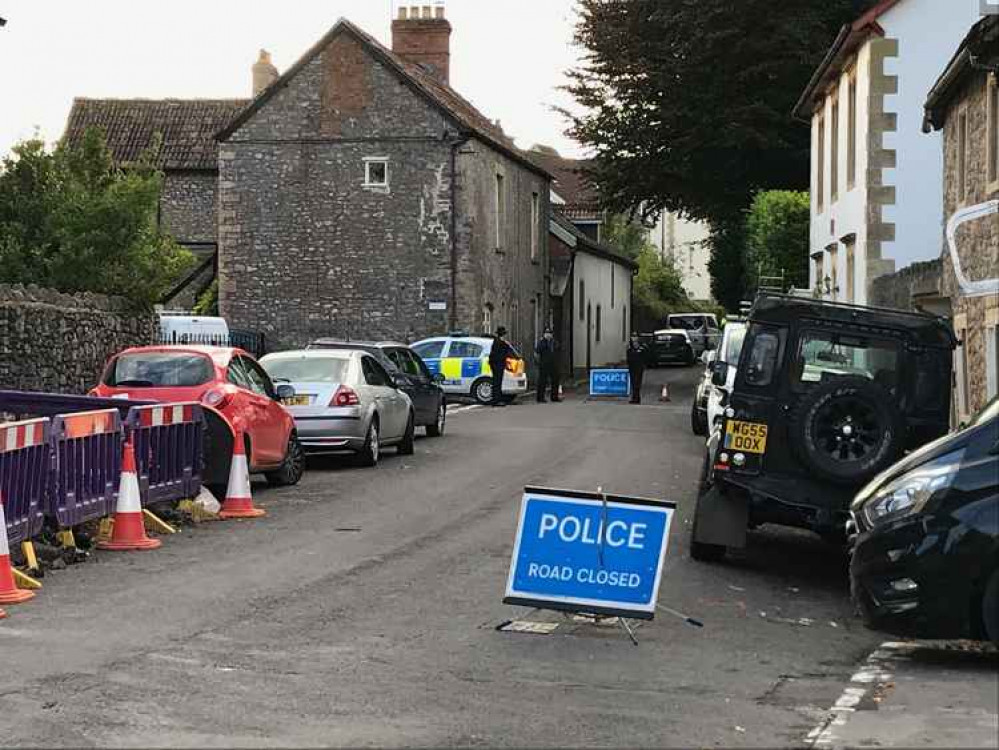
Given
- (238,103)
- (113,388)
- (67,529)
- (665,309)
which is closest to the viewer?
(67,529)

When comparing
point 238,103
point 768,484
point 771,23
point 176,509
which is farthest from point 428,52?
point 768,484

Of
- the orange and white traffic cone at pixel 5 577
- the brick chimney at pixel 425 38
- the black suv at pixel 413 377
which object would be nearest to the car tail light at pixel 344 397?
the black suv at pixel 413 377

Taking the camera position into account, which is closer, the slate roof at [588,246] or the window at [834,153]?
the window at [834,153]

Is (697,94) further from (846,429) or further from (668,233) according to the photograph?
(668,233)

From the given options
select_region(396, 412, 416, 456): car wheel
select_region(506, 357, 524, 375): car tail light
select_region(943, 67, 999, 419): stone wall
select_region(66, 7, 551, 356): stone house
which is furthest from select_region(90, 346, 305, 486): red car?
select_region(66, 7, 551, 356): stone house

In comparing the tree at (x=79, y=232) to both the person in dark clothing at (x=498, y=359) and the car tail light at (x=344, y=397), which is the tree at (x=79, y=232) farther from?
the car tail light at (x=344, y=397)

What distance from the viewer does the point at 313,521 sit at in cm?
1541

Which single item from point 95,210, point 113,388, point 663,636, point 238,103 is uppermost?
point 238,103

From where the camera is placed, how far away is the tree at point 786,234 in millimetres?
41875

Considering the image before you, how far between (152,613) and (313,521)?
5.05 meters

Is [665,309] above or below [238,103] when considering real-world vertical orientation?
below

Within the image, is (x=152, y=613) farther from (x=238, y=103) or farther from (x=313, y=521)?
A: (x=238, y=103)

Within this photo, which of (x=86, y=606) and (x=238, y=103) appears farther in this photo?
(x=238, y=103)

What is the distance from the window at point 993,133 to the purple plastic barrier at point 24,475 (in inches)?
435
